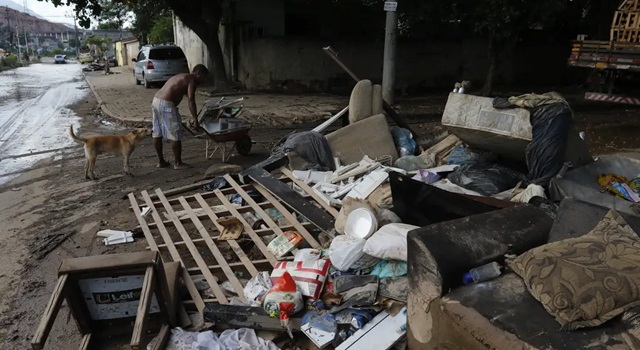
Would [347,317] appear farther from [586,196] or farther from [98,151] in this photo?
[98,151]

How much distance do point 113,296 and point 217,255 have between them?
1.11 metres

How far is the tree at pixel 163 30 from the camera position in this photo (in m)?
29.4

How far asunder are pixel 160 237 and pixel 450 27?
45.0ft

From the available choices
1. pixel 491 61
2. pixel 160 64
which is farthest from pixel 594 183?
pixel 160 64

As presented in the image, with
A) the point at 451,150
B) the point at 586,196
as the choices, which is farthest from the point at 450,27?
the point at 586,196

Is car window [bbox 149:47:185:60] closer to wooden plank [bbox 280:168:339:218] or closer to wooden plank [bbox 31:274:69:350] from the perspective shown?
wooden plank [bbox 280:168:339:218]

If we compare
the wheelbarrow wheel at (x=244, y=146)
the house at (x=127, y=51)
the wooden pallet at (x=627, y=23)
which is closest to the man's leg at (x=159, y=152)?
the wheelbarrow wheel at (x=244, y=146)

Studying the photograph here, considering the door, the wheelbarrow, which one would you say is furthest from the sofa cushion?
the door

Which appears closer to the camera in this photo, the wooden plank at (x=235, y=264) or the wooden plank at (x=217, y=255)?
the wooden plank at (x=217, y=255)

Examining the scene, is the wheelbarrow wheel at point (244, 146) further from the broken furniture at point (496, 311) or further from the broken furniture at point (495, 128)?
the broken furniture at point (496, 311)

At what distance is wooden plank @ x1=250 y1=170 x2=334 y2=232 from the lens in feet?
14.3

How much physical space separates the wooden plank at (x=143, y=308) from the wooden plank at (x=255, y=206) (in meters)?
1.56

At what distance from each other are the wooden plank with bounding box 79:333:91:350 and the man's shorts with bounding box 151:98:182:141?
428 centimetres

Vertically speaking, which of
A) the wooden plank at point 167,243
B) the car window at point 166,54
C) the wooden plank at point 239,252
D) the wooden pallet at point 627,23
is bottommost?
the wooden plank at point 167,243
